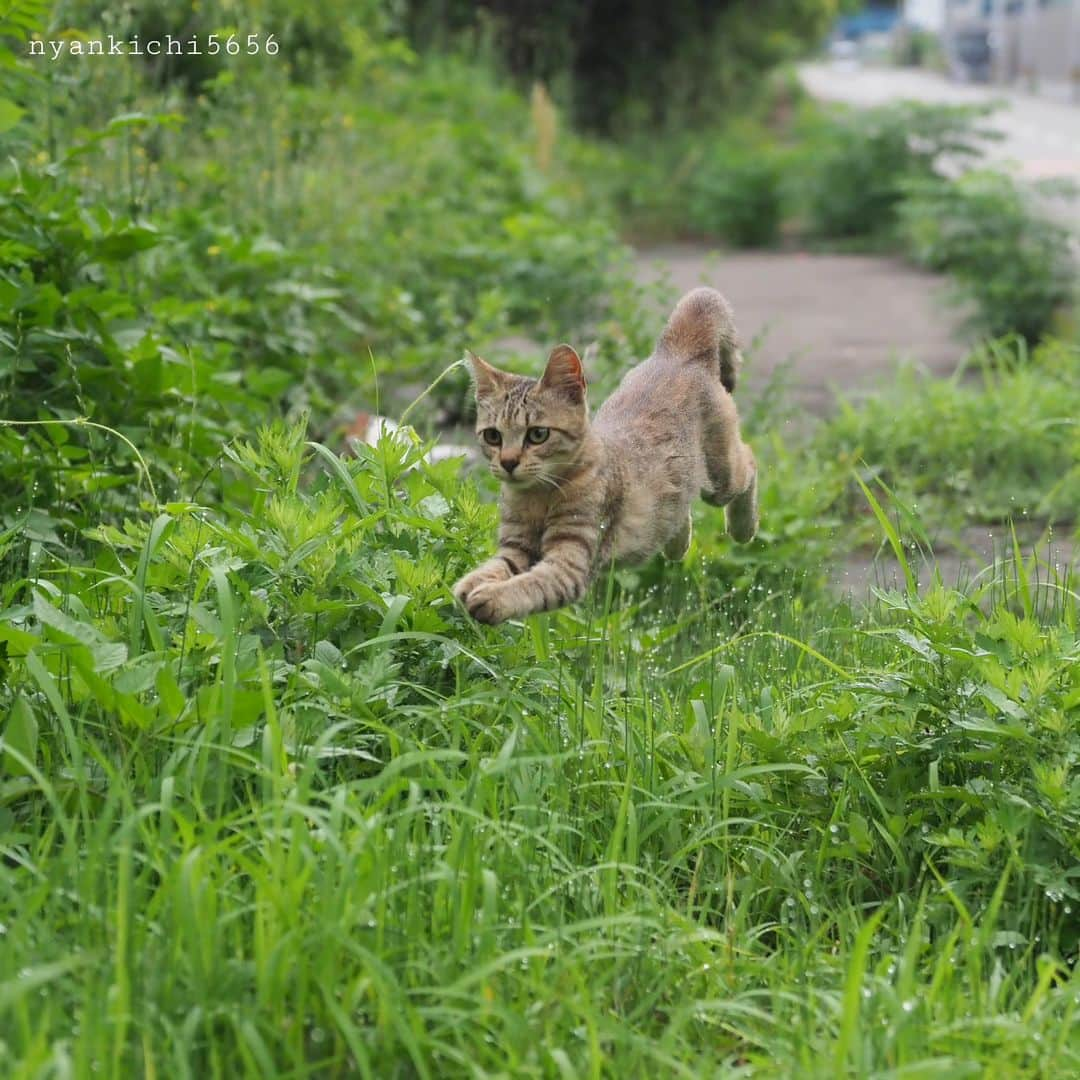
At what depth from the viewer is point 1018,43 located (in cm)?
4053

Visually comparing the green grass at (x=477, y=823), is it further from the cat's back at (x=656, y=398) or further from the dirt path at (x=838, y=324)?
the dirt path at (x=838, y=324)

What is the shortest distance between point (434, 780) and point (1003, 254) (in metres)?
7.93

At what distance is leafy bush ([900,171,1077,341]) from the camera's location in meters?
10.1

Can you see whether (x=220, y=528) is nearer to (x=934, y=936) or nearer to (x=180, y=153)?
(x=934, y=936)

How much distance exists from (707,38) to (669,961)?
838 inches

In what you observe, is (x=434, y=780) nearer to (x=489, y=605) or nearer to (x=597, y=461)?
(x=489, y=605)

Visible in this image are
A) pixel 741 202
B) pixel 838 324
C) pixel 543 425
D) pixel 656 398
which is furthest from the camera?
pixel 741 202

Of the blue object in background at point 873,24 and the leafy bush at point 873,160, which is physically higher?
the blue object in background at point 873,24

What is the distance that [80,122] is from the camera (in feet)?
22.9

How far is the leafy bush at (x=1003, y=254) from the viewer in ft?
33.2

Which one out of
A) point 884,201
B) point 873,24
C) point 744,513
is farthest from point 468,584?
point 873,24

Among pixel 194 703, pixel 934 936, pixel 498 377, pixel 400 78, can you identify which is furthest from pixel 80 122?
pixel 400 78

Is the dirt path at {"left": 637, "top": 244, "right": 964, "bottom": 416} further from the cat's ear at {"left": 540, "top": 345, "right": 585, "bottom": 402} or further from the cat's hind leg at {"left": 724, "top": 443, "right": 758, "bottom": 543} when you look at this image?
the cat's ear at {"left": 540, "top": 345, "right": 585, "bottom": 402}

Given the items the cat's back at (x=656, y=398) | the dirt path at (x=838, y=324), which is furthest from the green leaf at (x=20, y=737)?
the dirt path at (x=838, y=324)
